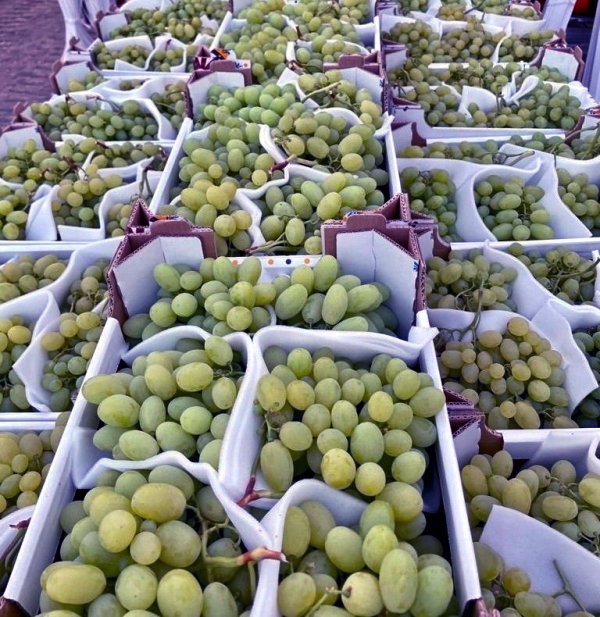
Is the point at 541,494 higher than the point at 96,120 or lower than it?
lower

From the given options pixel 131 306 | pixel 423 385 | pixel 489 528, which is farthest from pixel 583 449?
pixel 131 306

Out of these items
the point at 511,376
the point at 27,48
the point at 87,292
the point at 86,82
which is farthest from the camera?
the point at 27,48

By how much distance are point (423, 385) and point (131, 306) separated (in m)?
0.71

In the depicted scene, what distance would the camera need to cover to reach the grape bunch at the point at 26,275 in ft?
5.01

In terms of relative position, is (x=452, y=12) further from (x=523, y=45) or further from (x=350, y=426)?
(x=350, y=426)

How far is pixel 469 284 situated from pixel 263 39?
1445mm

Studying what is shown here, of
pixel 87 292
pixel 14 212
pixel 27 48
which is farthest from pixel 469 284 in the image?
pixel 27 48

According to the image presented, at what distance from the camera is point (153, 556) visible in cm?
72

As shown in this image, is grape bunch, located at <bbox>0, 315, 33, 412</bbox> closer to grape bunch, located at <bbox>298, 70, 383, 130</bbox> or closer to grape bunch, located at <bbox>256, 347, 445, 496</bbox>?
grape bunch, located at <bbox>256, 347, 445, 496</bbox>

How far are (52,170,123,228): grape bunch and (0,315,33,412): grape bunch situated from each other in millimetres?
466

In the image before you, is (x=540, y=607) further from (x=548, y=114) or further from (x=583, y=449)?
(x=548, y=114)

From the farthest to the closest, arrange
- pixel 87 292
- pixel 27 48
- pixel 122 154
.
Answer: pixel 27 48 < pixel 122 154 < pixel 87 292

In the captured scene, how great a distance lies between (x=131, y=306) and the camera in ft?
4.03

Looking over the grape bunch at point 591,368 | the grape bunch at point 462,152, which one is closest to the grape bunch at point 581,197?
the grape bunch at point 462,152
